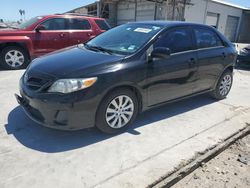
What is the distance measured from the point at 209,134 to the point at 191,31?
1870mm

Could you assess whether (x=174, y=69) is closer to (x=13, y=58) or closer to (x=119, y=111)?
(x=119, y=111)

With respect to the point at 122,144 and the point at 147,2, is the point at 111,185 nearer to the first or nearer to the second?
the point at 122,144

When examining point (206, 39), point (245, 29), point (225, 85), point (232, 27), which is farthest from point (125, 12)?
point (206, 39)

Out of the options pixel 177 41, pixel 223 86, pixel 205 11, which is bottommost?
pixel 223 86

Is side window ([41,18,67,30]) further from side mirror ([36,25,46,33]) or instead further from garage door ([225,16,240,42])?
garage door ([225,16,240,42])

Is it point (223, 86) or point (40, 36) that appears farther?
point (40, 36)

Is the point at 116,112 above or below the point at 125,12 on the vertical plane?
below

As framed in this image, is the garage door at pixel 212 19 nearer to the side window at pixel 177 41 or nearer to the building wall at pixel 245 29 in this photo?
the building wall at pixel 245 29

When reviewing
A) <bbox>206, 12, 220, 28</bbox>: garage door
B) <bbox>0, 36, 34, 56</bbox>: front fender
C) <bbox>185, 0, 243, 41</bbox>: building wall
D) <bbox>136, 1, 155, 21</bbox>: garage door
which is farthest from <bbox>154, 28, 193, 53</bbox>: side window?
<bbox>206, 12, 220, 28</bbox>: garage door

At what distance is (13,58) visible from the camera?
6.93 metres

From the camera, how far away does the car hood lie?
9.95 feet

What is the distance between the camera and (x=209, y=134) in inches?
142

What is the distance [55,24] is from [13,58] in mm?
1672

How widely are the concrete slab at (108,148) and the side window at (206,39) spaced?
1262mm
